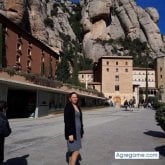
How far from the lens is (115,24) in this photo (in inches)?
5305

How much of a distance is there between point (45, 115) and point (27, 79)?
5441 millimetres

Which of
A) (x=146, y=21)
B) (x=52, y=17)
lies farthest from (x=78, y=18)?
(x=146, y=21)

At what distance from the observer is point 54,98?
3556 centimetres

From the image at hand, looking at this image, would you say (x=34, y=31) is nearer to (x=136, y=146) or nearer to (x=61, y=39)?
(x=61, y=39)

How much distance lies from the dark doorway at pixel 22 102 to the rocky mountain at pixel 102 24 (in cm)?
7679

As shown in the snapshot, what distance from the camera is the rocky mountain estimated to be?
12338 cm

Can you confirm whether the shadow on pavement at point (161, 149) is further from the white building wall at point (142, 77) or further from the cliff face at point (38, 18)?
the white building wall at point (142, 77)

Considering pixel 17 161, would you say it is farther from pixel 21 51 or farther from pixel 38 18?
pixel 38 18

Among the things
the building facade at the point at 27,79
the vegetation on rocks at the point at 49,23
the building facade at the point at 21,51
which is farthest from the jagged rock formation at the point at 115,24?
the building facade at the point at 21,51

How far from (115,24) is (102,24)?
11322mm

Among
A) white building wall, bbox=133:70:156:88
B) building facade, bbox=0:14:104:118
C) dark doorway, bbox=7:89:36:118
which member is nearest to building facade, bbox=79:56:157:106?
white building wall, bbox=133:70:156:88

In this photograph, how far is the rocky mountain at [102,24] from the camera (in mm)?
123375

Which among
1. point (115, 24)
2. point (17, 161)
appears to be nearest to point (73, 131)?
point (17, 161)

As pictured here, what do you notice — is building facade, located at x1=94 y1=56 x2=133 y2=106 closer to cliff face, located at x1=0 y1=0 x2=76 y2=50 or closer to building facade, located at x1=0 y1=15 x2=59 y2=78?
cliff face, located at x1=0 y1=0 x2=76 y2=50
